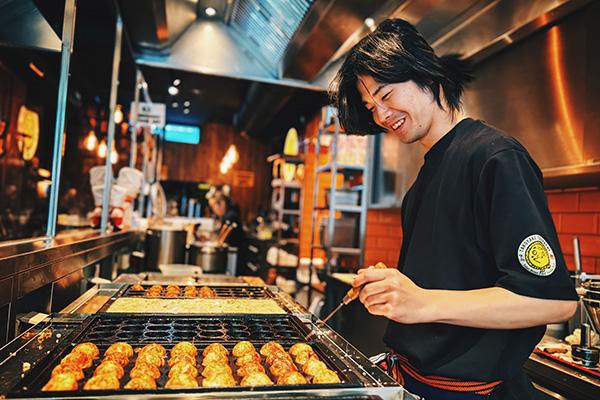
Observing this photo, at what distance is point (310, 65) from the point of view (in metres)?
4.46

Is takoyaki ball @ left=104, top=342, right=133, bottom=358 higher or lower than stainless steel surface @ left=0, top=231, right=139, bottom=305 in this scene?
lower

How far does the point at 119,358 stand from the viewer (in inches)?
43.9

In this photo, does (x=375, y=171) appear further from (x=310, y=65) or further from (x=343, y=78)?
(x=343, y=78)

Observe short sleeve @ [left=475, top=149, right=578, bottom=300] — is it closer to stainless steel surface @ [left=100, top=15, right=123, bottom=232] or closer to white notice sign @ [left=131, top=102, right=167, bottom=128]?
stainless steel surface @ [left=100, top=15, right=123, bottom=232]

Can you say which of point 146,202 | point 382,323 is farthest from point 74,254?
point 146,202

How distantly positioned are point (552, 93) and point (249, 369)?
7.89ft

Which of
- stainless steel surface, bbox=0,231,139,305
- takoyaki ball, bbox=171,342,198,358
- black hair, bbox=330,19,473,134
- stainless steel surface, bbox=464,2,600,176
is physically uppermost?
stainless steel surface, bbox=464,2,600,176

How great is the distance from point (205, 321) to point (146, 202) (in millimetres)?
6443

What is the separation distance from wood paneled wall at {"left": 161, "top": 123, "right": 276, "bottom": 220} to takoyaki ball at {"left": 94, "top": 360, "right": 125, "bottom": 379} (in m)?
10.6

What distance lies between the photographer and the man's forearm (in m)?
1.01

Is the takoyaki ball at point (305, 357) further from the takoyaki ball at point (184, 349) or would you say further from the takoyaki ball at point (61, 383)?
the takoyaki ball at point (61, 383)

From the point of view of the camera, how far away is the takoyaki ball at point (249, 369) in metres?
1.09

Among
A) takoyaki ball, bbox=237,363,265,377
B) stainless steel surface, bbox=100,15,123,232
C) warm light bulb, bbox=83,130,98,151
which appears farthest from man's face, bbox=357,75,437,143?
warm light bulb, bbox=83,130,98,151

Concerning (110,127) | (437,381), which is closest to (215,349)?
(437,381)
